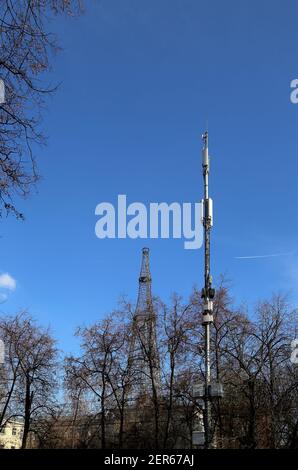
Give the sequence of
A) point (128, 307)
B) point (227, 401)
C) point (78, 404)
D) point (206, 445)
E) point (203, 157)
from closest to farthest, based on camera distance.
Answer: point (206, 445)
point (203, 157)
point (227, 401)
point (128, 307)
point (78, 404)

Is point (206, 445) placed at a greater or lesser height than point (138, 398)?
lesser

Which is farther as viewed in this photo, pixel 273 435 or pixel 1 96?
pixel 273 435

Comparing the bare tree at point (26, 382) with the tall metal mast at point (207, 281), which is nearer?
the tall metal mast at point (207, 281)

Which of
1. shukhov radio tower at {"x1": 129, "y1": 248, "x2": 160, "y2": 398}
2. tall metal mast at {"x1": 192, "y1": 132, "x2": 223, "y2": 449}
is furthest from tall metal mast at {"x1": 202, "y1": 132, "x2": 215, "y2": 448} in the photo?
shukhov radio tower at {"x1": 129, "y1": 248, "x2": 160, "y2": 398}

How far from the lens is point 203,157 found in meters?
23.5

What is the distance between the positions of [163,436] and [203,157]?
20.5 meters

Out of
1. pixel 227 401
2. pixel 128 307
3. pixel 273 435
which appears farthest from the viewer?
pixel 128 307

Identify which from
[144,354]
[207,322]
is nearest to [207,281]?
[207,322]

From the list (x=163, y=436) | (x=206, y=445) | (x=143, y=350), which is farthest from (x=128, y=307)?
(x=206, y=445)

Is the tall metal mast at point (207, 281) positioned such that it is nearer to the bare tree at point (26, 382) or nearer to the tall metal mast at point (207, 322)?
the tall metal mast at point (207, 322)

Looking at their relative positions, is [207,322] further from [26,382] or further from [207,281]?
[26,382]

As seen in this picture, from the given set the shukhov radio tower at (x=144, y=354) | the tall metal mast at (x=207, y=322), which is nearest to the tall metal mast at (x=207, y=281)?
the tall metal mast at (x=207, y=322)
